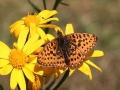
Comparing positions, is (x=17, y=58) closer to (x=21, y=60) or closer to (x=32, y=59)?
(x=21, y=60)

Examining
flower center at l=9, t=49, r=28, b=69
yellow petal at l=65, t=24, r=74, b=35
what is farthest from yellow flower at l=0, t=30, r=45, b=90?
yellow petal at l=65, t=24, r=74, b=35

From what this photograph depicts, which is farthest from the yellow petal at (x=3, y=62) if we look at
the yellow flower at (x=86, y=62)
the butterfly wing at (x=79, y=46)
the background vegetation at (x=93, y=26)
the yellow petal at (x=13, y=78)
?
Answer: the background vegetation at (x=93, y=26)

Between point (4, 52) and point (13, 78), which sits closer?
point (13, 78)

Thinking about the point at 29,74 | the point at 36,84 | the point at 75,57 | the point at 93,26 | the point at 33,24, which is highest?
the point at 33,24

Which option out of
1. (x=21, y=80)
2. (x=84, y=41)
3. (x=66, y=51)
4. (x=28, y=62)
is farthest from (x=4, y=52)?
(x=84, y=41)

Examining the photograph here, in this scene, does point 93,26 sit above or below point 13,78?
below

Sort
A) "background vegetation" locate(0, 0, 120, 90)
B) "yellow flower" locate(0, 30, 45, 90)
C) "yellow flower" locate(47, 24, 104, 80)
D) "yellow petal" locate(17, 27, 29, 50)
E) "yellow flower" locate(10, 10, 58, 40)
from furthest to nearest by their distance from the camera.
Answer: "background vegetation" locate(0, 0, 120, 90) < "yellow flower" locate(10, 10, 58, 40) < "yellow petal" locate(17, 27, 29, 50) < "yellow flower" locate(47, 24, 104, 80) < "yellow flower" locate(0, 30, 45, 90)

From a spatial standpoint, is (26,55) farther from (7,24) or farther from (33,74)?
(7,24)

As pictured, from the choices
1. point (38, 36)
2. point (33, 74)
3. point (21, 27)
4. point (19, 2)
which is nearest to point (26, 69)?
point (33, 74)

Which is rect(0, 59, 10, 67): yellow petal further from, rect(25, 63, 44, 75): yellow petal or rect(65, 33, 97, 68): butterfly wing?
rect(65, 33, 97, 68): butterfly wing
